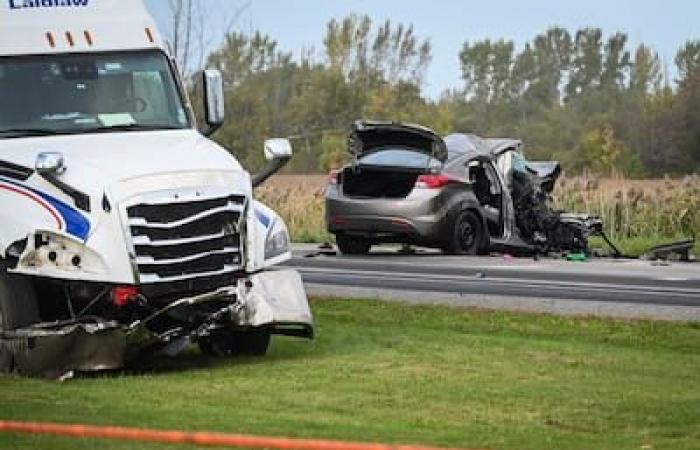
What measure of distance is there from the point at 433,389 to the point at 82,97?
4449 millimetres

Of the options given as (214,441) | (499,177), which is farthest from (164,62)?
(499,177)

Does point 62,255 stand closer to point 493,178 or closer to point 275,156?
point 275,156

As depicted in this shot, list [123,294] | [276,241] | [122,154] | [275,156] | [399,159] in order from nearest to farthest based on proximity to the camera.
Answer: [123,294] < [122,154] < [276,241] < [275,156] < [399,159]

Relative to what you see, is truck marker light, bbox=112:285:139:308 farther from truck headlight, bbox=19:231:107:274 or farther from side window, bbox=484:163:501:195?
side window, bbox=484:163:501:195

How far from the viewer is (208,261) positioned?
43.4 feet

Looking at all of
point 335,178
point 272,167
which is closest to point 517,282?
point 335,178

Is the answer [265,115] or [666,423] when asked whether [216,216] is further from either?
[265,115]

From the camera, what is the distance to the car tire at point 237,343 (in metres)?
14.1

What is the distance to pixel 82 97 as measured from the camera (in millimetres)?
14219

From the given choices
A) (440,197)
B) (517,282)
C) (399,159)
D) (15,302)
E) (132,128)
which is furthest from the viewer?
(399,159)

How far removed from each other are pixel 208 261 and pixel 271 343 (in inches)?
90.3

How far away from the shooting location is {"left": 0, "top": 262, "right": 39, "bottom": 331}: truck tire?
42.4 ft

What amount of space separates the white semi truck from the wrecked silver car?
9.62m

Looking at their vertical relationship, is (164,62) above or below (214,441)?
above
